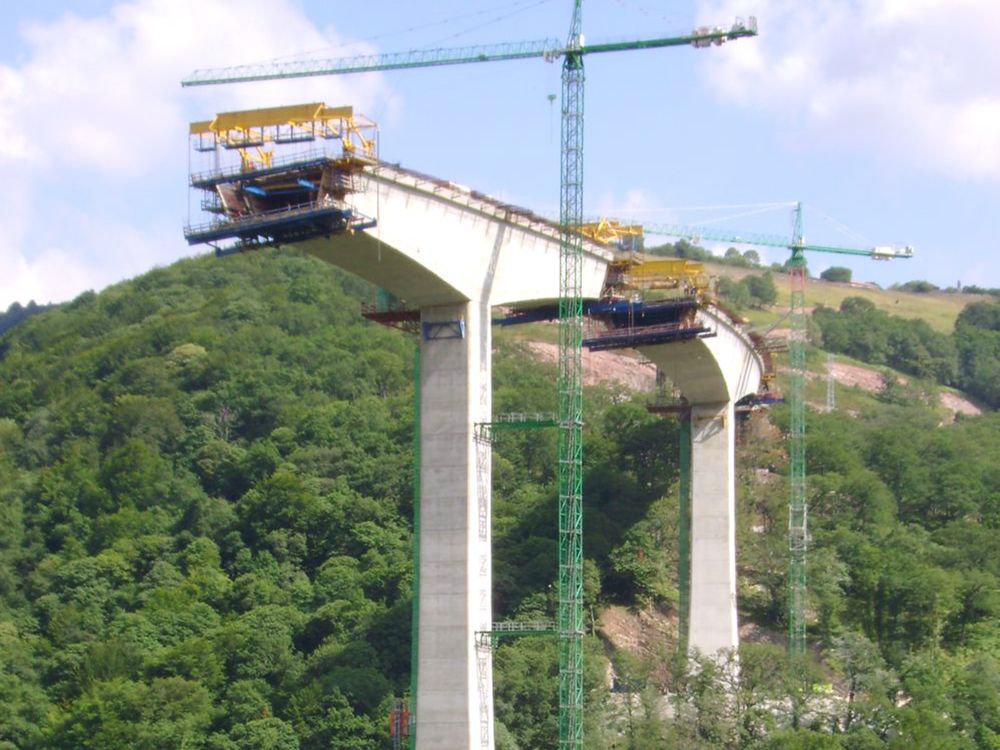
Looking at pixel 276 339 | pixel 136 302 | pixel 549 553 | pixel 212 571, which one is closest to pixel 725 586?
pixel 549 553

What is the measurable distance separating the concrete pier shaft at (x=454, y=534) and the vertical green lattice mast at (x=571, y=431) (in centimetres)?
289

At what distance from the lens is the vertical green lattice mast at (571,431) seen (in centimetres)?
5506

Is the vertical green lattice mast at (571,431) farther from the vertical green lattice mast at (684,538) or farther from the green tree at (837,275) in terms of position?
the green tree at (837,275)

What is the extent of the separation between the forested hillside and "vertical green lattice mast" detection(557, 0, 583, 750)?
3.31m

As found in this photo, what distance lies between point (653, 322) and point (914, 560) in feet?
53.7

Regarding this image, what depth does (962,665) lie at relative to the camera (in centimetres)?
6650

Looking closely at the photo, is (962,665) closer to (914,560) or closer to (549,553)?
(914,560)

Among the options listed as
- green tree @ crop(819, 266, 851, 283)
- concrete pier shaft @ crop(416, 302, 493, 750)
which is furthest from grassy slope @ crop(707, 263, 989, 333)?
concrete pier shaft @ crop(416, 302, 493, 750)

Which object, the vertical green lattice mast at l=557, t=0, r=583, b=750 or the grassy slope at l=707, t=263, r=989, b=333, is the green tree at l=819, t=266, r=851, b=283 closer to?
the grassy slope at l=707, t=263, r=989, b=333

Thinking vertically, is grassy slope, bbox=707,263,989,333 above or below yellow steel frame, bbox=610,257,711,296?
above

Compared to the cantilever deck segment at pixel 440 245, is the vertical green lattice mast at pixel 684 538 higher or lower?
lower

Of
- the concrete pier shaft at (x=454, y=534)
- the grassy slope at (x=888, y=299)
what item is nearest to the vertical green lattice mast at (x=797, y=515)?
the concrete pier shaft at (x=454, y=534)

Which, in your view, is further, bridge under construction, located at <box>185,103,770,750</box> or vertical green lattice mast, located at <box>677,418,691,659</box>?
vertical green lattice mast, located at <box>677,418,691,659</box>

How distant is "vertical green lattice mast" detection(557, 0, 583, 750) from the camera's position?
181 ft
